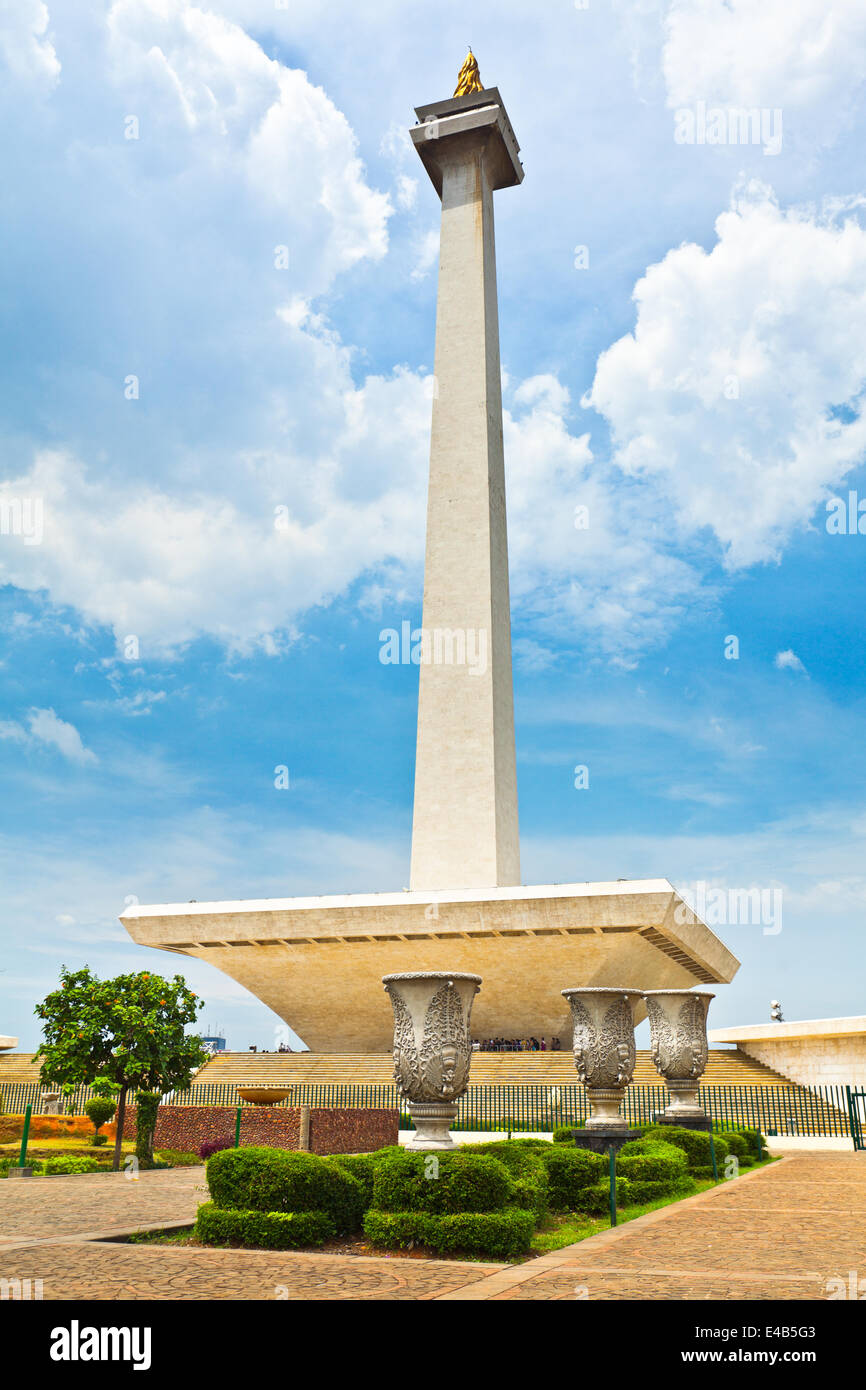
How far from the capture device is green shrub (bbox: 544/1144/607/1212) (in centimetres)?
1150

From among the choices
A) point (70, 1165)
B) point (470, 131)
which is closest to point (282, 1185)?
point (70, 1165)

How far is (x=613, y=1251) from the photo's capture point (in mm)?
8617

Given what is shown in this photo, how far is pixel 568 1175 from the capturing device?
11586 millimetres

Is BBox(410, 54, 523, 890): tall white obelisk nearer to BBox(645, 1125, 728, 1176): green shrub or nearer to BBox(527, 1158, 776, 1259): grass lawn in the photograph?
BBox(645, 1125, 728, 1176): green shrub

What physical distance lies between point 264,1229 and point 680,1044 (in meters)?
11.4

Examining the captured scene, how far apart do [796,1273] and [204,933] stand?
3091cm

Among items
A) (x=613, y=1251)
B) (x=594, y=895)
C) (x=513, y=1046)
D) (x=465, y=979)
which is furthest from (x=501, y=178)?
(x=613, y=1251)

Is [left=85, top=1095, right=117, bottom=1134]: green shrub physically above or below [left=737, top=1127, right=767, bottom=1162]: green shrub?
above

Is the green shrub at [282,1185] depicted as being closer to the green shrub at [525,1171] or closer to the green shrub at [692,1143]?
the green shrub at [525,1171]

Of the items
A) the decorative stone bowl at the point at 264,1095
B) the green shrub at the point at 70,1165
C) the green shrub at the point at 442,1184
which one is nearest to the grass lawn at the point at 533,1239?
the green shrub at the point at 442,1184

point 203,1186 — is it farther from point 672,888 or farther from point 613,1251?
point 672,888

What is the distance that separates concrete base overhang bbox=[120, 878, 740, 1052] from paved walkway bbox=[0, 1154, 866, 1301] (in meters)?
19.1

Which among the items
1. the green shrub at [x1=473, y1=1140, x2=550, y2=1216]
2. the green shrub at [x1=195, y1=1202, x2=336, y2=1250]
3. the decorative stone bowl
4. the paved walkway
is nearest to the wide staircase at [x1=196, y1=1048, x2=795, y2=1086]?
the decorative stone bowl

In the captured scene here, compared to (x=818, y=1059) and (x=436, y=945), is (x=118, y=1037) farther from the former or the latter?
(x=818, y=1059)
